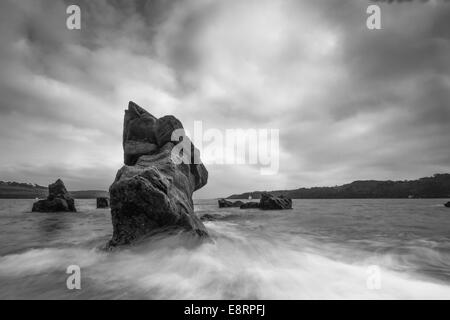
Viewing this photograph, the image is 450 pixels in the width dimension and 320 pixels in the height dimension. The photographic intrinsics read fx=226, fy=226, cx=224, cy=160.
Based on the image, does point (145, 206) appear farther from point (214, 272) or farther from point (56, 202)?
point (56, 202)

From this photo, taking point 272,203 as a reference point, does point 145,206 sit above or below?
above

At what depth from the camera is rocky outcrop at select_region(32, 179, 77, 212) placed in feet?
105

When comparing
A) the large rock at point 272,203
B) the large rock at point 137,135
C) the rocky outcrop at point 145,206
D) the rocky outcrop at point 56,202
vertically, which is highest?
the large rock at point 137,135

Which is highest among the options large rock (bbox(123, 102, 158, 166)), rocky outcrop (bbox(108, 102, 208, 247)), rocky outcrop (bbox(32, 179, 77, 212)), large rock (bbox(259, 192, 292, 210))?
large rock (bbox(123, 102, 158, 166))

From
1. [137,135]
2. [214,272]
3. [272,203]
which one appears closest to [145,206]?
[214,272]

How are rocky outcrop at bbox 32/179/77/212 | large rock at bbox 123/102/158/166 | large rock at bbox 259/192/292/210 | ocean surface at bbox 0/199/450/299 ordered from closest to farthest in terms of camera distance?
ocean surface at bbox 0/199/450/299, large rock at bbox 123/102/158/166, rocky outcrop at bbox 32/179/77/212, large rock at bbox 259/192/292/210

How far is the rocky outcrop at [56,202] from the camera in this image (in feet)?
105

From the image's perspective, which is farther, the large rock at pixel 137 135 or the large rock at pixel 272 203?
the large rock at pixel 272 203

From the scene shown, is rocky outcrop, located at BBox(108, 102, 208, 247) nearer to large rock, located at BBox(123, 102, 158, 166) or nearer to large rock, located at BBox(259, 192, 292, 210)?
large rock, located at BBox(123, 102, 158, 166)

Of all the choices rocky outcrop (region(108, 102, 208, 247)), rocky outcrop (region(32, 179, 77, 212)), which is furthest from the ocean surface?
rocky outcrop (region(32, 179, 77, 212))

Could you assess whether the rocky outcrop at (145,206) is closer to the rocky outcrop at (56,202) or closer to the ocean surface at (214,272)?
the ocean surface at (214,272)

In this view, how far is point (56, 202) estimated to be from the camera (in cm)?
3189

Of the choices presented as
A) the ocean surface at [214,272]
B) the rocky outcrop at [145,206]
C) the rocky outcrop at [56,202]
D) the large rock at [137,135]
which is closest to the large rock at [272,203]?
the rocky outcrop at [56,202]

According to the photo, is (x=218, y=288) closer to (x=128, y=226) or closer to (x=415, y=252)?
(x=128, y=226)
